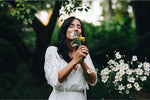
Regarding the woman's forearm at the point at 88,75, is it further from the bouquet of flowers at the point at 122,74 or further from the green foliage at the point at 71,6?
the green foliage at the point at 71,6

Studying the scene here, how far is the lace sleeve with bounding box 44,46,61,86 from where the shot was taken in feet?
7.38

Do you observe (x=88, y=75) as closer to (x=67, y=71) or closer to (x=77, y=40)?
(x=67, y=71)

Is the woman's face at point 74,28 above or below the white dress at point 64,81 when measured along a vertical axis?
above

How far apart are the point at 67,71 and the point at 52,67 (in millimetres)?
195

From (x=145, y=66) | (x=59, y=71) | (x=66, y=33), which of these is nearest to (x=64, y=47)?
(x=66, y=33)

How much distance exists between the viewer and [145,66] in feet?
7.51

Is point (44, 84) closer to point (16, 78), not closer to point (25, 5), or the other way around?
point (16, 78)

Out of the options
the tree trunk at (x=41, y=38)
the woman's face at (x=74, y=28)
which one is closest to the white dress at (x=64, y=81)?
the woman's face at (x=74, y=28)

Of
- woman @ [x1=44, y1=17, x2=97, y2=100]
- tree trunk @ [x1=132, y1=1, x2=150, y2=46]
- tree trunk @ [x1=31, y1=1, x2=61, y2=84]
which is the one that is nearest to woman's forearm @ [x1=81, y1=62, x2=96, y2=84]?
woman @ [x1=44, y1=17, x2=97, y2=100]

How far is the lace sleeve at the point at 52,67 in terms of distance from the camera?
7.38 ft

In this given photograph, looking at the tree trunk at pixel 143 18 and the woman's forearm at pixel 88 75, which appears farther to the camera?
the tree trunk at pixel 143 18

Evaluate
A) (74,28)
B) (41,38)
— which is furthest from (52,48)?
(41,38)

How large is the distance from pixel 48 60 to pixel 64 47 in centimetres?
28

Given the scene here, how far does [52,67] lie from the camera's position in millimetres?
2316
